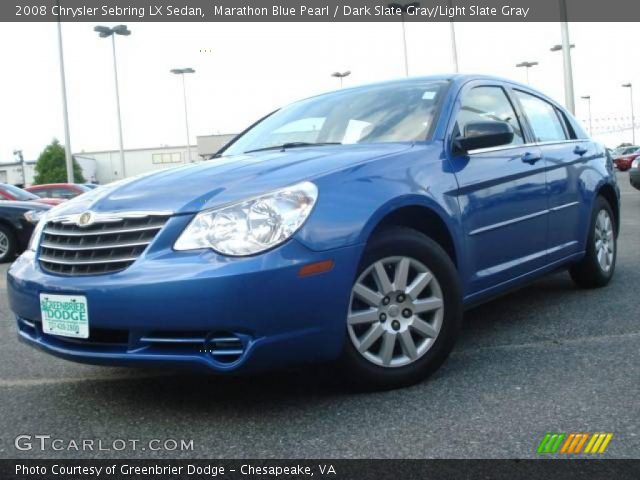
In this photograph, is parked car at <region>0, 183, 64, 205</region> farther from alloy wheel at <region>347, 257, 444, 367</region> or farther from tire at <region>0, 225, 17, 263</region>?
alloy wheel at <region>347, 257, 444, 367</region>

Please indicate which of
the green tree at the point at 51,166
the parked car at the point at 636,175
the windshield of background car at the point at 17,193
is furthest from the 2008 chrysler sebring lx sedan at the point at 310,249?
the green tree at the point at 51,166

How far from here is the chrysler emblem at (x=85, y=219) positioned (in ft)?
9.54

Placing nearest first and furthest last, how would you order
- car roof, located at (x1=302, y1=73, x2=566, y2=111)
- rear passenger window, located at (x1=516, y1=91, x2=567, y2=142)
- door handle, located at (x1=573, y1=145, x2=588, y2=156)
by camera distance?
car roof, located at (x1=302, y1=73, x2=566, y2=111)
rear passenger window, located at (x1=516, y1=91, x2=567, y2=142)
door handle, located at (x1=573, y1=145, x2=588, y2=156)

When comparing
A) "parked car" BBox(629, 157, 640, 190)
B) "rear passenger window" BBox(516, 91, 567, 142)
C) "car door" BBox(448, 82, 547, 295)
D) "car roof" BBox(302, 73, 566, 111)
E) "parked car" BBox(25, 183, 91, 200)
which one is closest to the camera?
"car door" BBox(448, 82, 547, 295)

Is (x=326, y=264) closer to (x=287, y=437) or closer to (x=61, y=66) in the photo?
(x=287, y=437)

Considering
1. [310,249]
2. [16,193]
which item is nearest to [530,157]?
[310,249]

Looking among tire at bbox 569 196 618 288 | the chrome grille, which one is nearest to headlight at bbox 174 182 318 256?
the chrome grille

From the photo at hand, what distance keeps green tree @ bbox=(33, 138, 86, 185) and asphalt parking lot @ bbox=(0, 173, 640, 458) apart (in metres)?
79.2

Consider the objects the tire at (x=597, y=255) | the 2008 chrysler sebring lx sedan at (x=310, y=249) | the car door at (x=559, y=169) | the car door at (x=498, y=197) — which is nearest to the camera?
the 2008 chrysler sebring lx sedan at (x=310, y=249)

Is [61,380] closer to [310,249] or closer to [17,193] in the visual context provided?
[310,249]

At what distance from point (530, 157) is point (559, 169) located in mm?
442

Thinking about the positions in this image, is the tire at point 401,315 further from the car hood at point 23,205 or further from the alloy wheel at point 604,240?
the car hood at point 23,205

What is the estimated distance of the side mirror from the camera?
3.58m

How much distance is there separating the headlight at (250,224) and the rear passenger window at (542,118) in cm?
232
